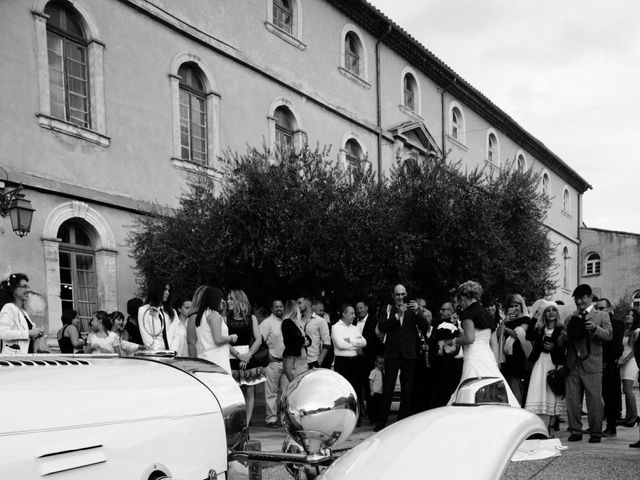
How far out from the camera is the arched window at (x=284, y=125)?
1661 cm

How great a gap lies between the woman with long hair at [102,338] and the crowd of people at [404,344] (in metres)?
0.02

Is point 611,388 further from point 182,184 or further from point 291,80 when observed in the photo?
point 291,80

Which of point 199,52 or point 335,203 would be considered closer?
point 335,203

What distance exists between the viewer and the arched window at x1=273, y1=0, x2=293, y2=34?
1661 cm

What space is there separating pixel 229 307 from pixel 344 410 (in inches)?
213

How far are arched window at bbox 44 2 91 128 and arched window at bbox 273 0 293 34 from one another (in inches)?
239

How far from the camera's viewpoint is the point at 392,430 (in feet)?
6.07

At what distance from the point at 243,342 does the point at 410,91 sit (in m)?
17.2

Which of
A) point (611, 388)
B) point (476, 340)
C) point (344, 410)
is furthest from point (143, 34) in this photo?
point (344, 410)

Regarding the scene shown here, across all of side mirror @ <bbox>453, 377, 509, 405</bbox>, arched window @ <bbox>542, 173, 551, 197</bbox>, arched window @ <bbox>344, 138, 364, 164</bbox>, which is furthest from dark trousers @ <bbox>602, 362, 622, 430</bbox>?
arched window @ <bbox>542, 173, 551, 197</bbox>

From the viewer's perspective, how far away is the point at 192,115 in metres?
14.3

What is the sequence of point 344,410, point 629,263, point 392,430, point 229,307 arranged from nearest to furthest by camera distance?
point 392,430 → point 344,410 → point 229,307 → point 629,263

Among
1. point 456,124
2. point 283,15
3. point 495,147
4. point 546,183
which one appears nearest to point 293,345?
point 283,15

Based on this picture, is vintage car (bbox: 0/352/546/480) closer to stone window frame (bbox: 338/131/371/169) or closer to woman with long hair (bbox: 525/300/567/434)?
Result: woman with long hair (bbox: 525/300/567/434)
